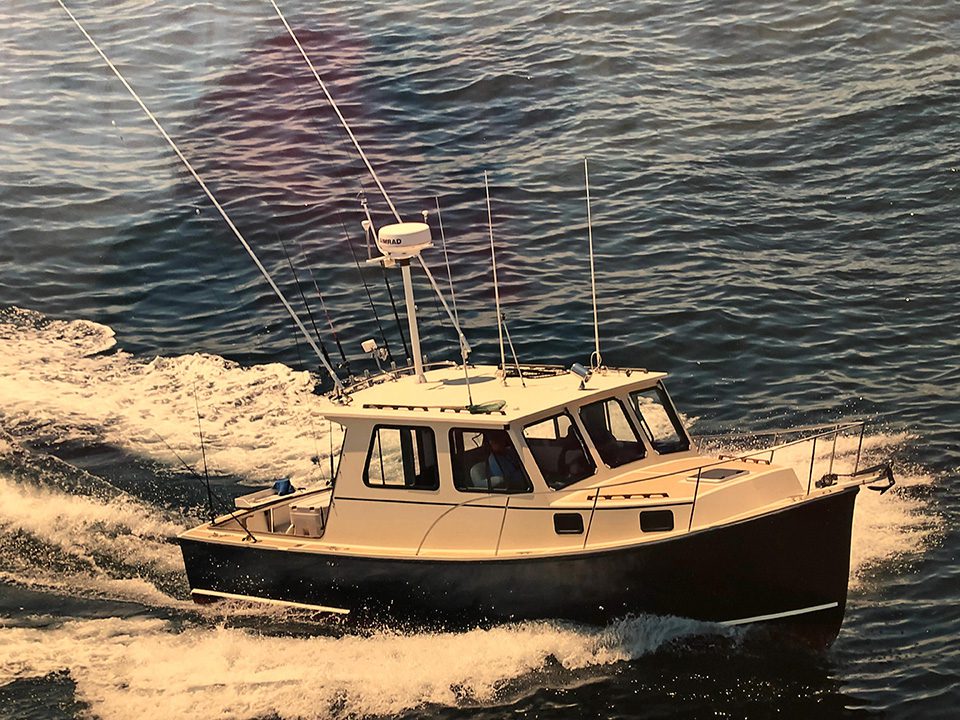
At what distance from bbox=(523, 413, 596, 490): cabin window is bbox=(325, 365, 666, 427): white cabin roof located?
0.28 meters

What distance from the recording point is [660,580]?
15148 millimetres

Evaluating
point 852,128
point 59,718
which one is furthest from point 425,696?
point 852,128

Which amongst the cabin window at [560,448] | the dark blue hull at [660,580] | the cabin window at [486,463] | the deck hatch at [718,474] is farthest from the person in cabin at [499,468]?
the deck hatch at [718,474]

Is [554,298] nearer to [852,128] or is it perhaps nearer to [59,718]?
[852,128]

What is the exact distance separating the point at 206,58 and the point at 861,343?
21.0 meters

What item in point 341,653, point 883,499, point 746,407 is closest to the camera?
point 341,653

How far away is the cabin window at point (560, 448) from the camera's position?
15.8m

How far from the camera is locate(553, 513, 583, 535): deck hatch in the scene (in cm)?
1538

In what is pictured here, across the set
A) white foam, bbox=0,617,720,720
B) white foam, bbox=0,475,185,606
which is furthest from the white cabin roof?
white foam, bbox=0,475,185,606

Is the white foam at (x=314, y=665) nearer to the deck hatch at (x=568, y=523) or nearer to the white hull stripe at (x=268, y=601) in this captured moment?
the white hull stripe at (x=268, y=601)

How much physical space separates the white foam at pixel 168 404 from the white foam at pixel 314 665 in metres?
4.44

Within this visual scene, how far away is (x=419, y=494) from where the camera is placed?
16031 mm

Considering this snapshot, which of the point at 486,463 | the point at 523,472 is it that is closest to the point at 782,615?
the point at 523,472

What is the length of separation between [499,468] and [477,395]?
0.92m
